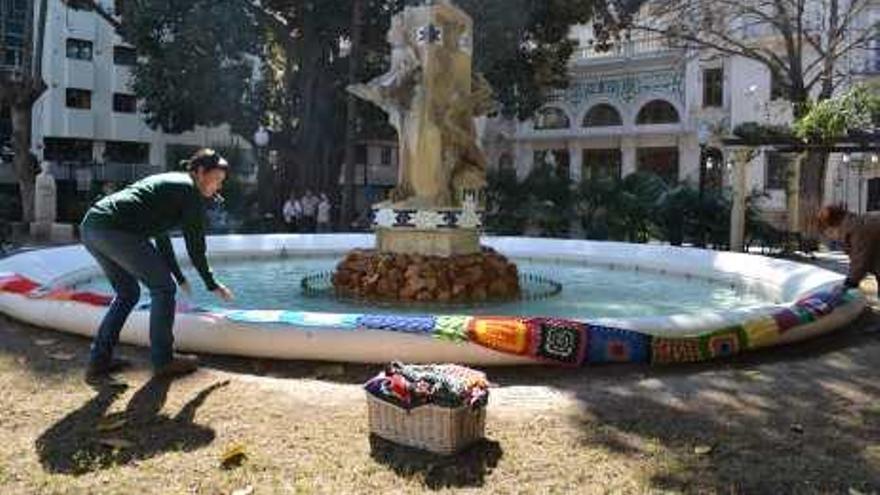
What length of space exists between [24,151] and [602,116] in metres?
26.4

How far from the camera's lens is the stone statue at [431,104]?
10234 millimetres

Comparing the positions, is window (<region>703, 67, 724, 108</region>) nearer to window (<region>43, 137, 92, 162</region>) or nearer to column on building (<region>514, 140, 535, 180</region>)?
column on building (<region>514, 140, 535, 180</region>)

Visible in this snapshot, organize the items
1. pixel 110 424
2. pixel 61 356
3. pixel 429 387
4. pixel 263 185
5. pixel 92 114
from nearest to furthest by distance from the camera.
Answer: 1. pixel 429 387
2. pixel 110 424
3. pixel 61 356
4. pixel 263 185
5. pixel 92 114

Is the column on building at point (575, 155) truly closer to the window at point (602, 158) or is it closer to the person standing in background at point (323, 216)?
the window at point (602, 158)

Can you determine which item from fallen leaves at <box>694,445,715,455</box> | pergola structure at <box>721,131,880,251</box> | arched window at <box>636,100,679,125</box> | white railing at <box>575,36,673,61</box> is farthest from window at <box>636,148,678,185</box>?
fallen leaves at <box>694,445,715,455</box>

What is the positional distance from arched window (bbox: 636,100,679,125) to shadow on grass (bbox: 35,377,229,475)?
38501mm

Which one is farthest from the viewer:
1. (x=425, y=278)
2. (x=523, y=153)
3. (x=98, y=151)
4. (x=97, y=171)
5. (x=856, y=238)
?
(x=523, y=153)

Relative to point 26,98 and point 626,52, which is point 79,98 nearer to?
point 26,98

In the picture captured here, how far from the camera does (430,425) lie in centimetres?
446

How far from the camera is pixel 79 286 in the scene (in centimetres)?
1041

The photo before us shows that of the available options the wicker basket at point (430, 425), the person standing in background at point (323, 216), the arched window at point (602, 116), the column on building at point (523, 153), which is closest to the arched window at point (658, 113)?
the arched window at point (602, 116)

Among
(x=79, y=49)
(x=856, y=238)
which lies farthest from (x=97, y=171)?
(x=856, y=238)

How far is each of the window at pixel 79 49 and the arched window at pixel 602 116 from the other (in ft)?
75.7

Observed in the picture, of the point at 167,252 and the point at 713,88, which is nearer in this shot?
the point at 167,252
